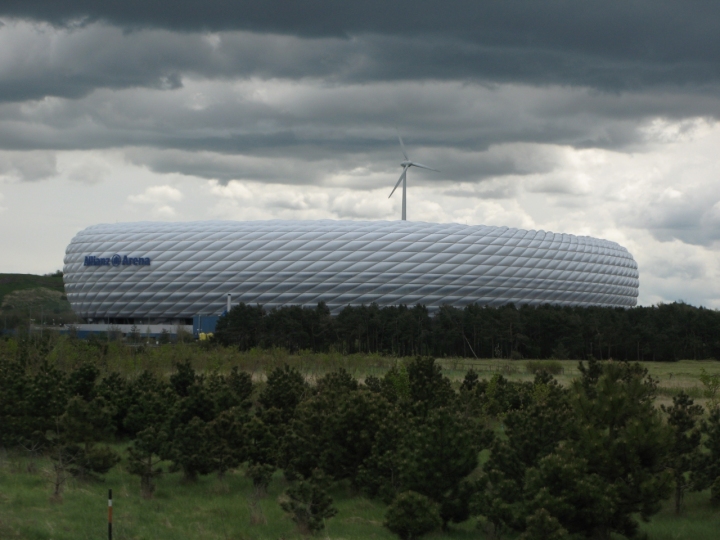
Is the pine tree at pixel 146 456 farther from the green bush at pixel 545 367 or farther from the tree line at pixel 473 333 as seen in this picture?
the tree line at pixel 473 333

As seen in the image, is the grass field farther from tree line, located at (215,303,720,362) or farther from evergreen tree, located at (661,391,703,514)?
tree line, located at (215,303,720,362)

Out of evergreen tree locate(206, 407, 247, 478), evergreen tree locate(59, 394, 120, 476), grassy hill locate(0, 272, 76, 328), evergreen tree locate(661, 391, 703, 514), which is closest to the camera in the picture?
evergreen tree locate(661, 391, 703, 514)

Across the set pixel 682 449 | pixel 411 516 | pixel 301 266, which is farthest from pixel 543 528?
pixel 301 266

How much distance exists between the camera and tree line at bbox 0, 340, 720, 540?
39.2ft

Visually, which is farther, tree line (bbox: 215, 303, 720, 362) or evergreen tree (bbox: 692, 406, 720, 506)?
tree line (bbox: 215, 303, 720, 362)

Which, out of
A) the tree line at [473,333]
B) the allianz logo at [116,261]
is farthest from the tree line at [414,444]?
the allianz logo at [116,261]

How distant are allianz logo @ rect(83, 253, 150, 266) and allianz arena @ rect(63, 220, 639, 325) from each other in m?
0.08

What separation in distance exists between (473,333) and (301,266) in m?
16.5

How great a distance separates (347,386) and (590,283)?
6367 centimetres

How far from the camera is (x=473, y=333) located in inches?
2233

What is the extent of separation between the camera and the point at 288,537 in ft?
40.2

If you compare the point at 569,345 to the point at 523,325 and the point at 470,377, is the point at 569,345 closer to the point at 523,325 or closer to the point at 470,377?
the point at 523,325

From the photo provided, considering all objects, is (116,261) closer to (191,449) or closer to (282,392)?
(282,392)

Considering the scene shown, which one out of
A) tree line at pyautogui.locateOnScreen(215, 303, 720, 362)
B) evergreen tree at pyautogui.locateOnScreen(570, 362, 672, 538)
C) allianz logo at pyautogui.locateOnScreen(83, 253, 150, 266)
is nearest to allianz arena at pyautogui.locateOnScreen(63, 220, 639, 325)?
allianz logo at pyautogui.locateOnScreen(83, 253, 150, 266)
